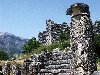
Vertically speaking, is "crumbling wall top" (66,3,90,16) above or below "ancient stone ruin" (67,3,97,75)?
above

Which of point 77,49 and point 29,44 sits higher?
point 29,44

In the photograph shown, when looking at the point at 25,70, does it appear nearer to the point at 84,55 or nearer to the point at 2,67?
the point at 2,67

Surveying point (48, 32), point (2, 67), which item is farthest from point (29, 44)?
point (2, 67)

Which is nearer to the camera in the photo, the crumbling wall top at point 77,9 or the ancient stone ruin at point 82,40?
the ancient stone ruin at point 82,40

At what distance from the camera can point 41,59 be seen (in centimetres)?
1441

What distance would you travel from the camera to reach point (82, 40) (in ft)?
20.6

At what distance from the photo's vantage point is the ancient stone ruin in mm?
6086

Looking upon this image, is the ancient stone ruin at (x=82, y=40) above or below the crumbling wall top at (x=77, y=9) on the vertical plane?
below

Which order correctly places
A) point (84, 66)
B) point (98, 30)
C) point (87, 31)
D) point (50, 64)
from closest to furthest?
point (84, 66)
point (87, 31)
point (50, 64)
point (98, 30)

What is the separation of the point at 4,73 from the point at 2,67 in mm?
788

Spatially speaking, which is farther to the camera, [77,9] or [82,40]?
[77,9]

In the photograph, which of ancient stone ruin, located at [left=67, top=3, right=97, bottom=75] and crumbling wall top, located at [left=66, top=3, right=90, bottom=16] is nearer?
ancient stone ruin, located at [left=67, top=3, right=97, bottom=75]

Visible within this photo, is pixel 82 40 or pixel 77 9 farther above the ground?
pixel 77 9

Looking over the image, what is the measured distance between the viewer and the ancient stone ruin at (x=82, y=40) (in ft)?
20.0
